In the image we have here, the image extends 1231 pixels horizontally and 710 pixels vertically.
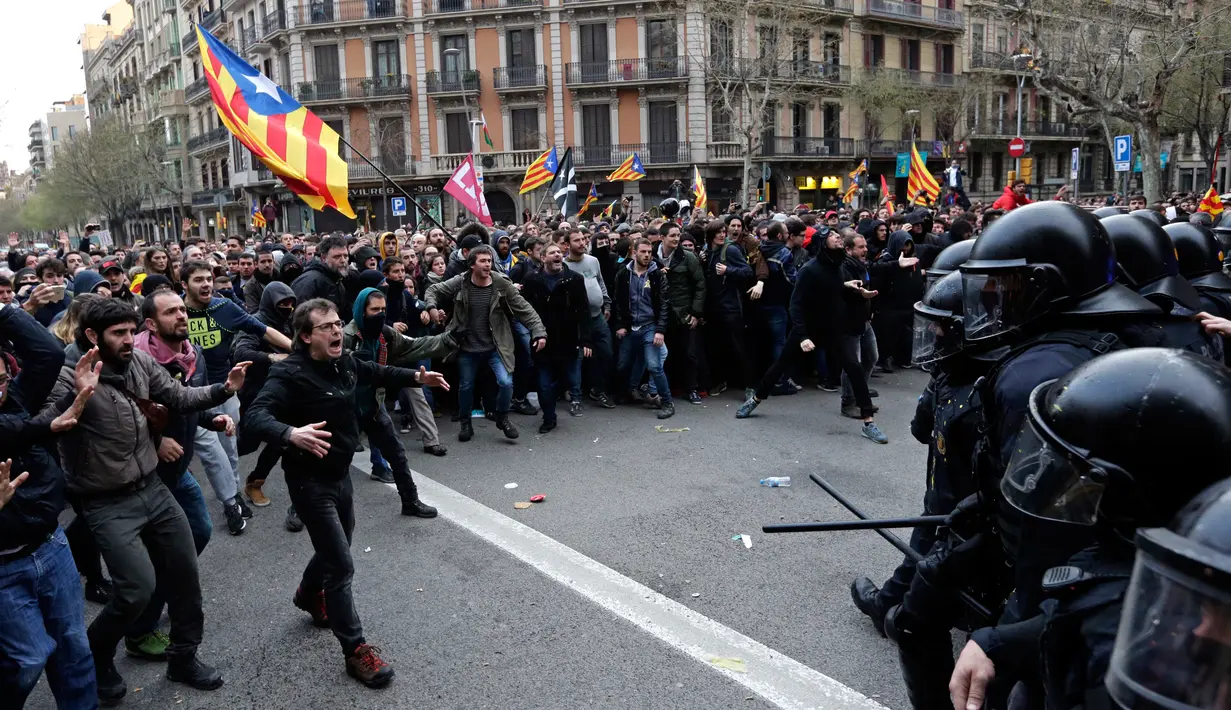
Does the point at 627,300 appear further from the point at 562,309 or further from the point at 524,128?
the point at 524,128

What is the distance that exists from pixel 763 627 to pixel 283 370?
2.56m

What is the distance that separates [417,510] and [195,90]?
53.3 meters

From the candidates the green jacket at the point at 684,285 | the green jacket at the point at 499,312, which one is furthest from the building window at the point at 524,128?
the green jacket at the point at 499,312

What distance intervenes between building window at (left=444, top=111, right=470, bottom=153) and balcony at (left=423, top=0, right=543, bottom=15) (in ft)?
13.5

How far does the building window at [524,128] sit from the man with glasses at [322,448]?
3418 centimetres

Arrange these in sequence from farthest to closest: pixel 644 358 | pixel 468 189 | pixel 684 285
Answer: pixel 468 189
pixel 644 358
pixel 684 285

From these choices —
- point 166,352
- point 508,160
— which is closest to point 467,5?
point 508,160

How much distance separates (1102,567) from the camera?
1.72 meters

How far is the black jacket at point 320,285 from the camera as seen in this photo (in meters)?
7.27

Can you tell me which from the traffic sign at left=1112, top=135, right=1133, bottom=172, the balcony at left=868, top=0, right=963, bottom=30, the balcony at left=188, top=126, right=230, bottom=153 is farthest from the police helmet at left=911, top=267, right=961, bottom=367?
the balcony at left=188, top=126, right=230, bottom=153

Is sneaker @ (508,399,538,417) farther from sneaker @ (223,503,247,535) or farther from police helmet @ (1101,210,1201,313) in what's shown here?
police helmet @ (1101,210,1201,313)

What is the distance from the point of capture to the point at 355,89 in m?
38.3

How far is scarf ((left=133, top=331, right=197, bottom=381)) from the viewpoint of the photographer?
15.6 ft

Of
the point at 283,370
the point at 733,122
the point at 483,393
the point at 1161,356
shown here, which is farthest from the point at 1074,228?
the point at 733,122
